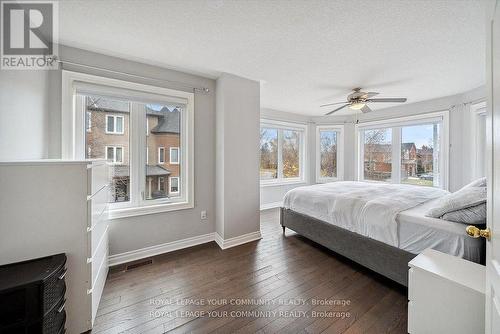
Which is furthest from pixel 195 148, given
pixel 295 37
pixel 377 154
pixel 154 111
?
pixel 377 154

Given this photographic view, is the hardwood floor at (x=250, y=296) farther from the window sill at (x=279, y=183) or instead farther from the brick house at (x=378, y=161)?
the brick house at (x=378, y=161)

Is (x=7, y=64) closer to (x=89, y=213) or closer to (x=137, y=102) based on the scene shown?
(x=137, y=102)

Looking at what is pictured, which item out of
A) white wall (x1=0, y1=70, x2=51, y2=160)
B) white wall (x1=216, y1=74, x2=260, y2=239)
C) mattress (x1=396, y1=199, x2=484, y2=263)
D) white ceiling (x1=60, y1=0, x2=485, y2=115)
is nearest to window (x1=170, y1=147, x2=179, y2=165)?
white wall (x1=216, y1=74, x2=260, y2=239)

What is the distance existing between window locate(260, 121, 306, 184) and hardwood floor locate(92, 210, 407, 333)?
2.61 meters

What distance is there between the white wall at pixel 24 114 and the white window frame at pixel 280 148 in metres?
3.53

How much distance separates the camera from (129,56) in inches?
88.4

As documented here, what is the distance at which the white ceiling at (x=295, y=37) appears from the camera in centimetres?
152

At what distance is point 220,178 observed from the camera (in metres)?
2.77

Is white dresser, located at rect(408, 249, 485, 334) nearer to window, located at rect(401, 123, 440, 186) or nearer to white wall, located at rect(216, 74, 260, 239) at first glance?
white wall, located at rect(216, 74, 260, 239)

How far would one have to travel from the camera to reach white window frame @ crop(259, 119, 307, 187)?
4758mm

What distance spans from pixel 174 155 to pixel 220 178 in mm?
702

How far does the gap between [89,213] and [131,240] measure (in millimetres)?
1154

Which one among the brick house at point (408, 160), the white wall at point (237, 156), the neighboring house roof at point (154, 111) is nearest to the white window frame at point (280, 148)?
the white wall at point (237, 156)

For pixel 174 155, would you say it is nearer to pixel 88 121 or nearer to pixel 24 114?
pixel 88 121
